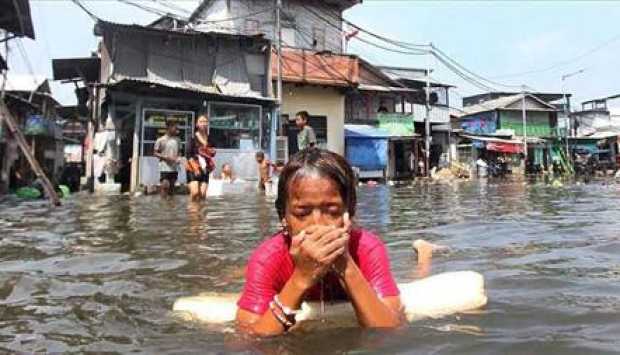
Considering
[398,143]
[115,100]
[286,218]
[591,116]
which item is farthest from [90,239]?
[591,116]

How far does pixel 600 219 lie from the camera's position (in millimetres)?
7734

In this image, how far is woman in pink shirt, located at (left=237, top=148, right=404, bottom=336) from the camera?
7.84ft

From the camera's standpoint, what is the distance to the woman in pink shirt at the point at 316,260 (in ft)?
7.84

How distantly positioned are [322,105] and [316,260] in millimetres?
27038

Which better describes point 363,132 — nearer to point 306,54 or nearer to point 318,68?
point 318,68

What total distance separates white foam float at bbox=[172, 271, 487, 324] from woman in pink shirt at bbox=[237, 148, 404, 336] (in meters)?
0.17

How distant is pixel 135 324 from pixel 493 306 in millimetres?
1802

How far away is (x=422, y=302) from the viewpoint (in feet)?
9.91

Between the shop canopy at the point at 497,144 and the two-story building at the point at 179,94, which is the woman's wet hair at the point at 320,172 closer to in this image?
the two-story building at the point at 179,94

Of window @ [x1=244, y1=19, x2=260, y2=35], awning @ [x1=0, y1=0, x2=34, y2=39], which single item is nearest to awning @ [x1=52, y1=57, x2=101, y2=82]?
awning @ [x1=0, y1=0, x2=34, y2=39]

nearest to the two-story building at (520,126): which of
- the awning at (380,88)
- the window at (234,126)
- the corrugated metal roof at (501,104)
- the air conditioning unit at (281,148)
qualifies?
the corrugated metal roof at (501,104)

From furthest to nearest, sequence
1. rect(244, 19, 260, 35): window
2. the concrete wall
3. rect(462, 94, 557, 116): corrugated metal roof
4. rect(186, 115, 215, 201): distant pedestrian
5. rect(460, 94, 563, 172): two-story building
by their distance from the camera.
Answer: rect(462, 94, 557, 116): corrugated metal roof < rect(460, 94, 563, 172): two-story building < rect(244, 19, 260, 35): window < the concrete wall < rect(186, 115, 215, 201): distant pedestrian

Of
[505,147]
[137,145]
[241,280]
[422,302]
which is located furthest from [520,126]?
[422,302]

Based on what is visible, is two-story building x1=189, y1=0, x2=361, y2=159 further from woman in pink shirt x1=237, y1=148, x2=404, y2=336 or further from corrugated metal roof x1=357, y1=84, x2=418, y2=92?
woman in pink shirt x1=237, y1=148, x2=404, y2=336
